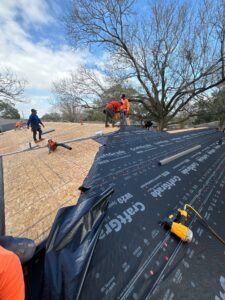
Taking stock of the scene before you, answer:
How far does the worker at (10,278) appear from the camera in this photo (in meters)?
0.85

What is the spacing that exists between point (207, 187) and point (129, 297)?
192 cm

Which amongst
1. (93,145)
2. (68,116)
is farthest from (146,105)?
(68,116)

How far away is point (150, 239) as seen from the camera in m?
1.71

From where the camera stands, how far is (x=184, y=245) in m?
1.70

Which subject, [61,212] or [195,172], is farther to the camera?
[195,172]

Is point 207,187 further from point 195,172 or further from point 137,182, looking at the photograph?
point 137,182

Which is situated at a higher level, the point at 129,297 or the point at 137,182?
the point at 137,182

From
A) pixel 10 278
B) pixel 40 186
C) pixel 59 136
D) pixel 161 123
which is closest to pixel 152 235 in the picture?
pixel 10 278

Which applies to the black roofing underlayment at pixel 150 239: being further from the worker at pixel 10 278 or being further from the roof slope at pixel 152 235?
the worker at pixel 10 278

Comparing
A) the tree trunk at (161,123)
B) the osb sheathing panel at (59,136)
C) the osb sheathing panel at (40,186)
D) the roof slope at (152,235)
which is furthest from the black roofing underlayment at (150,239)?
the tree trunk at (161,123)

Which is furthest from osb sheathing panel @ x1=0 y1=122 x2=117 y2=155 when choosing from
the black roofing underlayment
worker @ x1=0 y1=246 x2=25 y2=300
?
worker @ x1=0 y1=246 x2=25 y2=300

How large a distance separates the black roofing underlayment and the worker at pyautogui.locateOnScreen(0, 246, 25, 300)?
378mm

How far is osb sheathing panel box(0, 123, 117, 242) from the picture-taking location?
1927 millimetres

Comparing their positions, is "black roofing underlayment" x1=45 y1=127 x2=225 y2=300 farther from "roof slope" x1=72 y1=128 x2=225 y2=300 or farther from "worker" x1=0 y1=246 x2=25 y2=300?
"worker" x1=0 y1=246 x2=25 y2=300
